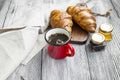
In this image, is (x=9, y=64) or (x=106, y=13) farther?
(x=106, y=13)

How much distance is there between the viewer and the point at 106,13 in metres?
0.88

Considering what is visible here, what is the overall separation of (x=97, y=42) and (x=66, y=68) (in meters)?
0.14

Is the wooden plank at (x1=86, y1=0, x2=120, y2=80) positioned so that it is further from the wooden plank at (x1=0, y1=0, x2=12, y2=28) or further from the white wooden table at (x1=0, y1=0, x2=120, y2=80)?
the wooden plank at (x1=0, y1=0, x2=12, y2=28)

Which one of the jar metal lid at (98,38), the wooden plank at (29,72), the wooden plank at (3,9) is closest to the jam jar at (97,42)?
the jar metal lid at (98,38)

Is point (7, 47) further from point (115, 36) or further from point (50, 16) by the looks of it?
point (115, 36)

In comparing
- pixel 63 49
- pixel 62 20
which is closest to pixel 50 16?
pixel 62 20

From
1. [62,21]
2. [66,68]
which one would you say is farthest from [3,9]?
[66,68]

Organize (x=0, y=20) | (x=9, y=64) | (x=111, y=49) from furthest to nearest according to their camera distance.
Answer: (x=0, y=20) → (x=111, y=49) → (x=9, y=64)

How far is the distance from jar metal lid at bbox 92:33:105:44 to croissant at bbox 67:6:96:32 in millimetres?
37

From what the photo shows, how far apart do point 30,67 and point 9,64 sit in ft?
0.24

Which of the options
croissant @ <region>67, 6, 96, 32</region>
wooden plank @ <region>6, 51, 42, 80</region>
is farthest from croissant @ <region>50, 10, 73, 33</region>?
wooden plank @ <region>6, 51, 42, 80</region>

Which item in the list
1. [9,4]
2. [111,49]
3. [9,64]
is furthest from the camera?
[9,4]

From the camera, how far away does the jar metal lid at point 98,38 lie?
2.32 feet

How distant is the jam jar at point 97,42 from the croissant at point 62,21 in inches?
3.4
